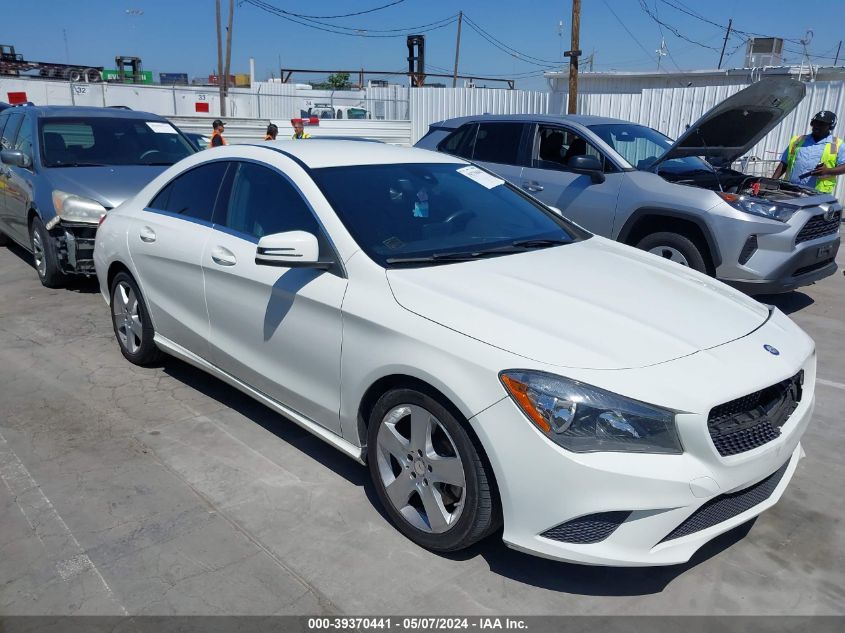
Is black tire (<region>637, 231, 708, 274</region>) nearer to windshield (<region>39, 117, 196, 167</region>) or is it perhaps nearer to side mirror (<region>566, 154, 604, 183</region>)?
side mirror (<region>566, 154, 604, 183</region>)

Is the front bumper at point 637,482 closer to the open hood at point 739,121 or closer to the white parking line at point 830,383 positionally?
the white parking line at point 830,383

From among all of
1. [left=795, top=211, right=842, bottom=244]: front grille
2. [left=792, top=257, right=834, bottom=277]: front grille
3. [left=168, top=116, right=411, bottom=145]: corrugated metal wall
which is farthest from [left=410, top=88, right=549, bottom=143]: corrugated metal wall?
[left=792, top=257, right=834, bottom=277]: front grille

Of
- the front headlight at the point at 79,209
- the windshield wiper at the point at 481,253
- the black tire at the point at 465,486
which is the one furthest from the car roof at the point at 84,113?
the black tire at the point at 465,486

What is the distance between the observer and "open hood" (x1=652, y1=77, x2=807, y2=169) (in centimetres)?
661

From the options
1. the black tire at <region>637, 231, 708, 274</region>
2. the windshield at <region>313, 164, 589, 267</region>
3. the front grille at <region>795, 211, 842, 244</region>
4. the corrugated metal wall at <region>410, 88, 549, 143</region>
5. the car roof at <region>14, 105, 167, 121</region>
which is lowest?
the black tire at <region>637, 231, 708, 274</region>

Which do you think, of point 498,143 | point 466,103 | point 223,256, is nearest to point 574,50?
point 466,103

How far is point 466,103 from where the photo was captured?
20.0 meters

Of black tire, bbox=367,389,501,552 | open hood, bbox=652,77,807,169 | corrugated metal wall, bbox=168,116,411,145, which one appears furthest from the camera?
corrugated metal wall, bbox=168,116,411,145

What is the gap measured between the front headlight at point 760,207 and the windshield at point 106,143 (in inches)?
224

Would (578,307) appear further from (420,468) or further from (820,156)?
(820,156)


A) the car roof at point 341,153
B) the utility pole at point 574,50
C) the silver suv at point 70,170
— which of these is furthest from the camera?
the utility pole at point 574,50

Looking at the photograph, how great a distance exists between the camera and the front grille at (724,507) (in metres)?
2.65

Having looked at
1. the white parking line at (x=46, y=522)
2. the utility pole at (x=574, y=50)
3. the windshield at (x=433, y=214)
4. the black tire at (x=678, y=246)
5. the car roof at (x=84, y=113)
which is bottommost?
the white parking line at (x=46, y=522)

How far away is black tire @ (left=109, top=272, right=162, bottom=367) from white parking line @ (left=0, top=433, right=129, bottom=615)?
4.03 ft
